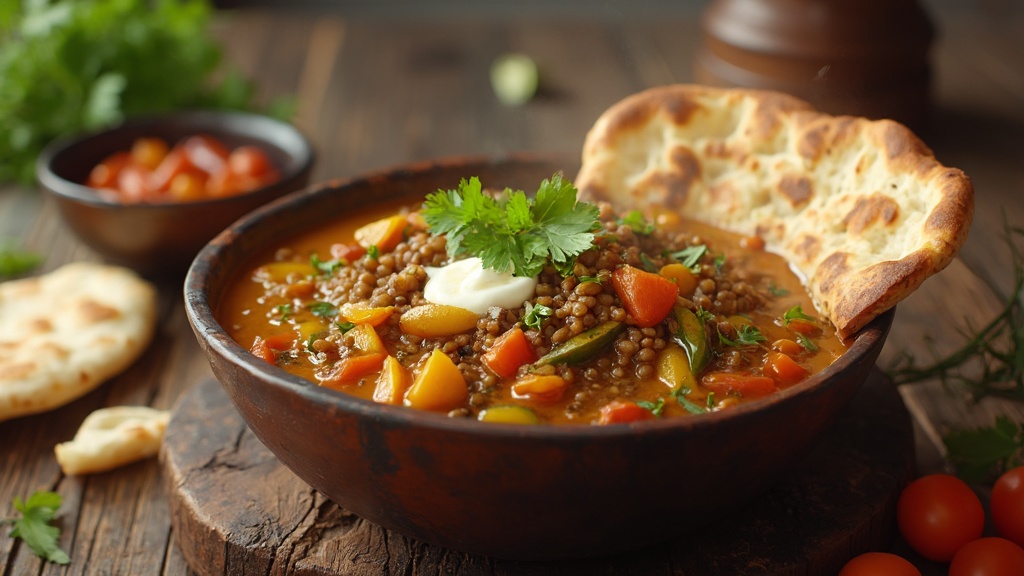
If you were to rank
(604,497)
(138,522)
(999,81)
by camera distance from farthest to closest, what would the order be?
(999,81) < (138,522) < (604,497)

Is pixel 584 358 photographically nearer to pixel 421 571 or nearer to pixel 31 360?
pixel 421 571

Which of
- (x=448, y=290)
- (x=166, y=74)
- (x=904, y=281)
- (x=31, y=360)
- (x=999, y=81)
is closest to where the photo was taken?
(x=904, y=281)

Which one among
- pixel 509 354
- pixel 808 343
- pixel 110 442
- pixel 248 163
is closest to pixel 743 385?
pixel 808 343

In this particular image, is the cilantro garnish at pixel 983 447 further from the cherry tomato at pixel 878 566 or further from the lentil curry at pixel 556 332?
the lentil curry at pixel 556 332

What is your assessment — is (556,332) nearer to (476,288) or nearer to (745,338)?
(476,288)

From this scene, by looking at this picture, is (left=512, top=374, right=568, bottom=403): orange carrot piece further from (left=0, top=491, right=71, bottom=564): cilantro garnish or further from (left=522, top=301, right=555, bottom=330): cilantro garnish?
(left=0, top=491, right=71, bottom=564): cilantro garnish

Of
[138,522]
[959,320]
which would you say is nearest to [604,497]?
[138,522]
